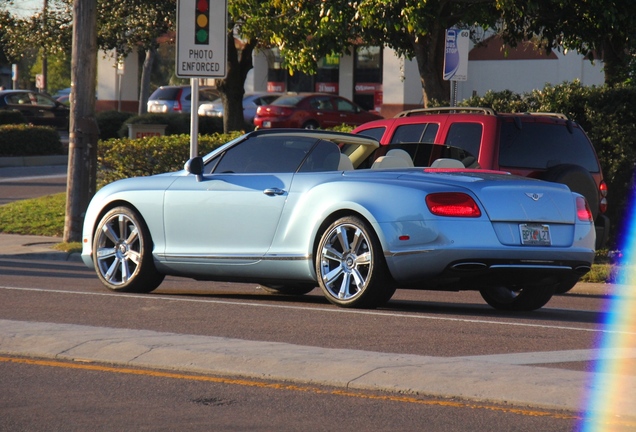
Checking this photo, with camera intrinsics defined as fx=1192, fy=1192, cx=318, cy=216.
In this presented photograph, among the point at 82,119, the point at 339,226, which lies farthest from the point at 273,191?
the point at 82,119

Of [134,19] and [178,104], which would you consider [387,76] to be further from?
[134,19]

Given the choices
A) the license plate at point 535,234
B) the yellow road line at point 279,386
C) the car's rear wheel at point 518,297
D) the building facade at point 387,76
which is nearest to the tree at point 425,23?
the car's rear wheel at point 518,297

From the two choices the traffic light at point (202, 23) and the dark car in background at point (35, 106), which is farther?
the dark car in background at point (35, 106)

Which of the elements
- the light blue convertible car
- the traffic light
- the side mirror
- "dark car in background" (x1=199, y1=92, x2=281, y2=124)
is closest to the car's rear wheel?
the light blue convertible car

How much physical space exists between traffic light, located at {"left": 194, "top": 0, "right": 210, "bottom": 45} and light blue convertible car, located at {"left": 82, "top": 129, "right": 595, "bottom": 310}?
4.63 meters

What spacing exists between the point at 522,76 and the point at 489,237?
37.3 meters

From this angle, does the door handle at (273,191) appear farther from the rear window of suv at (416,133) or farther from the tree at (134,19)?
the tree at (134,19)

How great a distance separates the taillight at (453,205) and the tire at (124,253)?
115 inches

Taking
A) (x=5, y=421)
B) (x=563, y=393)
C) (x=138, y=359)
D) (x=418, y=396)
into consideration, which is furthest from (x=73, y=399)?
(x=563, y=393)

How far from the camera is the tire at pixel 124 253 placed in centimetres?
1071

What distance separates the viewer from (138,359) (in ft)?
23.4

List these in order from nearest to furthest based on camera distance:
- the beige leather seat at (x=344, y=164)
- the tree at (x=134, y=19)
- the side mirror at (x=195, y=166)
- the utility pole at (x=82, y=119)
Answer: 1. the beige leather seat at (x=344, y=164)
2. the side mirror at (x=195, y=166)
3. the utility pole at (x=82, y=119)
4. the tree at (x=134, y=19)

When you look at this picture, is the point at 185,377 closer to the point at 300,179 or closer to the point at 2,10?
the point at 300,179

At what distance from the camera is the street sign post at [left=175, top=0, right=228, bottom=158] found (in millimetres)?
15242
